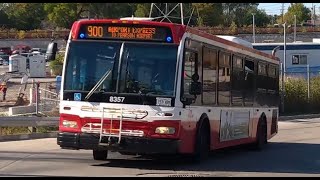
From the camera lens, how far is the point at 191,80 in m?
13.5

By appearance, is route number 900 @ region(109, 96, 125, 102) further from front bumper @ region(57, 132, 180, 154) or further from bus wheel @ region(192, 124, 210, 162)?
bus wheel @ region(192, 124, 210, 162)

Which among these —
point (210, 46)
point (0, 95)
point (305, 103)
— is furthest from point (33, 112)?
point (305, 103)

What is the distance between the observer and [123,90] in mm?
12945

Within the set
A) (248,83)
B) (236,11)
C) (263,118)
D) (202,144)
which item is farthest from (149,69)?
(236,11)

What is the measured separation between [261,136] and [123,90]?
317 inches

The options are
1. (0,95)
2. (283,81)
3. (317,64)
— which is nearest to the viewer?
(283,81)

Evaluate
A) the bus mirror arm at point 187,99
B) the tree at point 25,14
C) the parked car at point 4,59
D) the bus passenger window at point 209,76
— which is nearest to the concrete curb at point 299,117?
the bus passenger window at point 209,76

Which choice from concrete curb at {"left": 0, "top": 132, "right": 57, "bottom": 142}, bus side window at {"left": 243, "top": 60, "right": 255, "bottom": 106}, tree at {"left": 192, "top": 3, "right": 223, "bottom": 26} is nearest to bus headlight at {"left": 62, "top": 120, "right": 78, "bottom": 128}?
bus side window at {"left": 243, "top": 60, "right": 255, "bottom": 106}

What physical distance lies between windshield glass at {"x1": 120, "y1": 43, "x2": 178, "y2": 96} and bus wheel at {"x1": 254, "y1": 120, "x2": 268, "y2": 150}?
7.35m

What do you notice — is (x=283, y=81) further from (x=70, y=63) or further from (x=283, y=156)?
(x=70, y=63)

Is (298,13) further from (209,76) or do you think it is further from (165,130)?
(165,130)

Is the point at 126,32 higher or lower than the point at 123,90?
higher

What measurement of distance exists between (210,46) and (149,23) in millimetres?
2168

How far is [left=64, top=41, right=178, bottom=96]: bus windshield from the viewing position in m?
12.9
